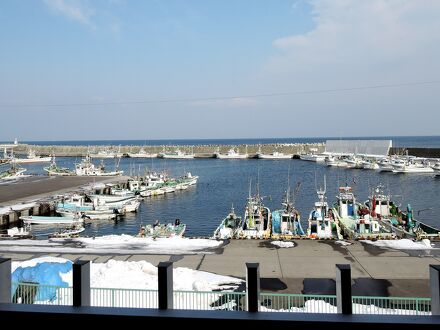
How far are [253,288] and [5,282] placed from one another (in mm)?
3019

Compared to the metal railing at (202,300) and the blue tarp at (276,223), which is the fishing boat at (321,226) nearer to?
the blue tarp at (276,223)

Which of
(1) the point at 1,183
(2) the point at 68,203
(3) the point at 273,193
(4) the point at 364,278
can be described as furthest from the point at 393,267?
(1) the point at 1,183

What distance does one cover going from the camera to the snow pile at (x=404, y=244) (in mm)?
19141

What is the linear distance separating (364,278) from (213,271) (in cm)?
507

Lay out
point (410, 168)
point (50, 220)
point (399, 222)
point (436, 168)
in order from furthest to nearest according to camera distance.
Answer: point (410, 168) → point (436, 168) → point (50, 220) → point (399, 222)

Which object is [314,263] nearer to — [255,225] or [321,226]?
[321,226]

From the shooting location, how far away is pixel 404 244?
773 inches

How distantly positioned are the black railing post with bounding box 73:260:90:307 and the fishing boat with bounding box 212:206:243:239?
19839 millimetres

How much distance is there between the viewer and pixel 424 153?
12088 cm

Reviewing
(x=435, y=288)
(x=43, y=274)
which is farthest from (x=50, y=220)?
(x=435, y=288)

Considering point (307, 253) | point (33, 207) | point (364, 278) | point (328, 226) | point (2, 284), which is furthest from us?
point (33, 207)

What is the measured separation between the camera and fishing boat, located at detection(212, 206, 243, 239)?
27.2 meters

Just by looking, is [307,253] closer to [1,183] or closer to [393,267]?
[393,267]

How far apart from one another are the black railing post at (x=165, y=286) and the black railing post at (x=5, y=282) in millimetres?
1883
